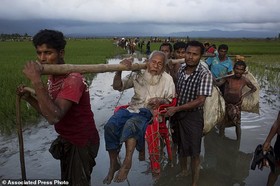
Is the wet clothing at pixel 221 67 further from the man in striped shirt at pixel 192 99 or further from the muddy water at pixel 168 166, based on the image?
the man in striped shirt at pixel 192 99

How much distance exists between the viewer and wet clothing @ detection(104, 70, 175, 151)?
3.30m

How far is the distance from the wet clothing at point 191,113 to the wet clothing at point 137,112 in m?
0.21

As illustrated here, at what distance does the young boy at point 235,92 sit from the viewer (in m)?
5.80

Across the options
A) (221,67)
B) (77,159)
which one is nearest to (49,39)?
(77,159)

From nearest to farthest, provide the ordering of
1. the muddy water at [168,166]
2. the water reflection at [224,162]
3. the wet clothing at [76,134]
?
the wet clothing at [76,134] < the muddy water at [168,166] < the water reflection at [224,162]

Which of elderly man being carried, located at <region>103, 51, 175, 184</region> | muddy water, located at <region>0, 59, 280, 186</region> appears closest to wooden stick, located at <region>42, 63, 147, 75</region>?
elderly man being carried, located at <region>103, 51, 175, 184</region>

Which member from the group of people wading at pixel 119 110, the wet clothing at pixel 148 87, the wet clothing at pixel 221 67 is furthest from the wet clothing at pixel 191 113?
the wet clothing at pixel 221 67

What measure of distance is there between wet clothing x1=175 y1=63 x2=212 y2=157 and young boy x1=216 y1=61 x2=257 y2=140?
6.58 feet

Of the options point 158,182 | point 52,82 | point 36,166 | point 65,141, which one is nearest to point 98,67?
point 52,82

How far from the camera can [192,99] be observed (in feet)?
12.9

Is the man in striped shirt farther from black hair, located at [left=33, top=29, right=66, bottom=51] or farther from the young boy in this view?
the young boy

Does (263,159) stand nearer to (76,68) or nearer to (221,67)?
(76,68)

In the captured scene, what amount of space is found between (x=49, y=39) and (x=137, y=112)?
154cm

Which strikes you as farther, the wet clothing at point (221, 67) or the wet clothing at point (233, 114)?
the wet clothing at point (221, 67)
